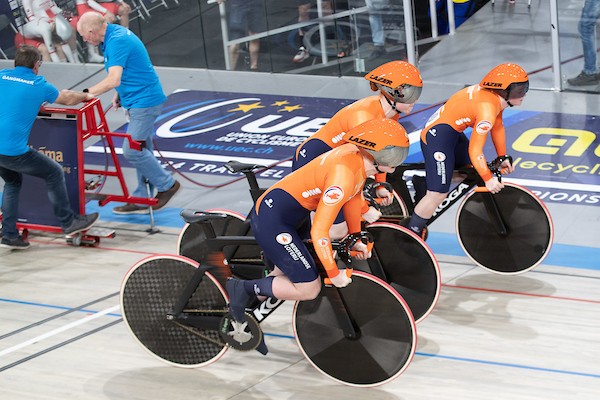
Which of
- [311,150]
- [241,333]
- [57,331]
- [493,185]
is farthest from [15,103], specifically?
[493,185]

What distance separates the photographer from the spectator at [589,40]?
12.0m

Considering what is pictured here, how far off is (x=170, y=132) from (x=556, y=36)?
435 centimetres

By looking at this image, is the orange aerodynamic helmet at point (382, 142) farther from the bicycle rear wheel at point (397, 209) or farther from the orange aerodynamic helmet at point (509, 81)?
the bicycle rear wheel at point (397, 209)

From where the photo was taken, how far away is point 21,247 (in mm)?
9188

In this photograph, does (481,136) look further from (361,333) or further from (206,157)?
(206,157)

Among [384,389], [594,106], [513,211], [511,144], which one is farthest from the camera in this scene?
[594,106]

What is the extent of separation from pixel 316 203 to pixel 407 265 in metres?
1.24

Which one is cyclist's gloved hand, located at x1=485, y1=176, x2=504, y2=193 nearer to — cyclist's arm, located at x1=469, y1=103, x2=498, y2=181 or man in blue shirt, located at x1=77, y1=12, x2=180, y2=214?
cyclist's arm, located at x1=469, y1=103, x2=498, y2=181

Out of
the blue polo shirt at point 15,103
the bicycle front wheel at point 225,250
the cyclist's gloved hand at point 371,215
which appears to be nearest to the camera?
the bicycle front wheel at point 225,250

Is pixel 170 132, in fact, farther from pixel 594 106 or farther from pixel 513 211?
pixel 513 211

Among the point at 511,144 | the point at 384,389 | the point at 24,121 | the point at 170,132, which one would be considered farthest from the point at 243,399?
the point at 170,132

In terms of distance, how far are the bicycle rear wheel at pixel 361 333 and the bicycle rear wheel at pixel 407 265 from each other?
0.86 metres

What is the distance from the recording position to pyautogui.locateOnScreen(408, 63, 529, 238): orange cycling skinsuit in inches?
288

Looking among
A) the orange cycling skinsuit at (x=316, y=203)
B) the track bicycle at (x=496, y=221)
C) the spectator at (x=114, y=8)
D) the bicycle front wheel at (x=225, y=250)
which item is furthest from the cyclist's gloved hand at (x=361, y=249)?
the spectator at (x=114, y=8)
